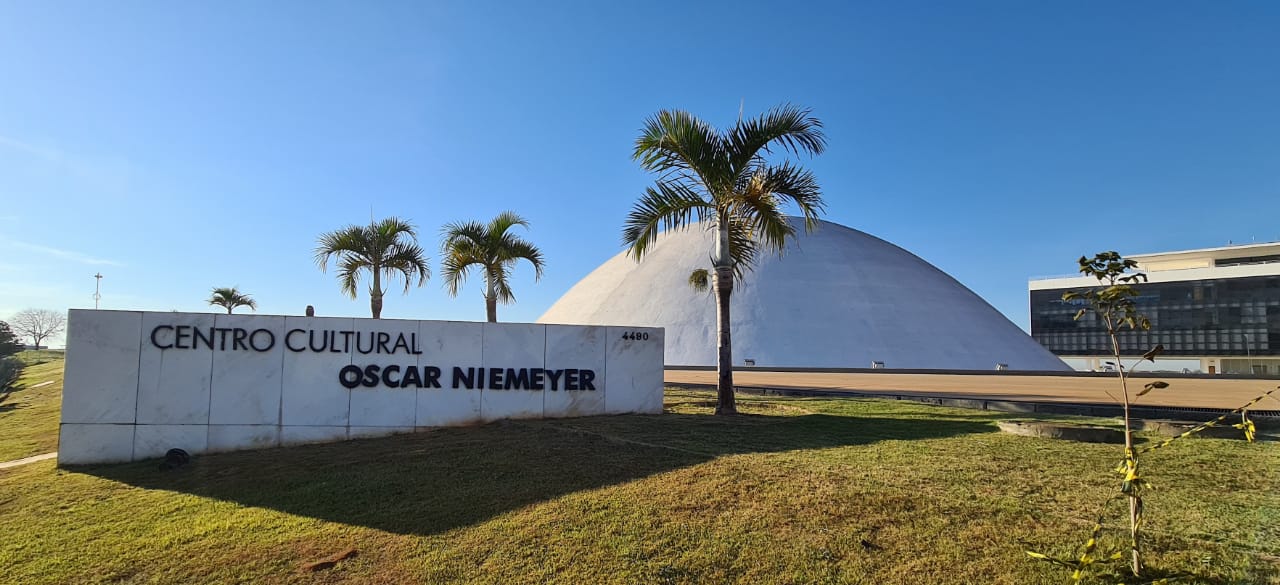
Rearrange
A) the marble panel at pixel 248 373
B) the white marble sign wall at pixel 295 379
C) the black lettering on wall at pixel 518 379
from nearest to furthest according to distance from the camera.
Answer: the white marble sign wall at pixel 295 379
the marble panel at pixel 248 373
the black lettering on wall at pixel 518 379

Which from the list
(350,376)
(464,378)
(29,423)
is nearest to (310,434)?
(350,376)

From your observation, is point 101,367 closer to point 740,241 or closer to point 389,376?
point 389,376

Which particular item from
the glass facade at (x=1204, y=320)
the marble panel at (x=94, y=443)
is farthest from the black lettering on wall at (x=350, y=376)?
the glass facade at (x=1204, y=320)

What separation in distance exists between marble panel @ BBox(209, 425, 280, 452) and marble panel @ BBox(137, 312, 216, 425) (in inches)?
10.7

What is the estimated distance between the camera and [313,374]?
1076 cm

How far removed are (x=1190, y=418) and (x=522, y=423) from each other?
10030mm

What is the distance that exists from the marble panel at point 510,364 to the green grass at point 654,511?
170 centimetres

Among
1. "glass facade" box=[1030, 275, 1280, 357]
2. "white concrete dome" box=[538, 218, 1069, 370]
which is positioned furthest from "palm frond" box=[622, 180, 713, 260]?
"glass facade" box=[1030, 275, 1280, 357]

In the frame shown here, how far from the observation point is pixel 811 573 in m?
4.71

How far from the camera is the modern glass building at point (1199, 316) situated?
5784 centimetres

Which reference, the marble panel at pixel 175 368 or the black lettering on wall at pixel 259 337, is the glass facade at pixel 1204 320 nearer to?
the black lettering on wall at pixel 259 337

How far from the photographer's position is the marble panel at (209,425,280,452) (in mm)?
10375

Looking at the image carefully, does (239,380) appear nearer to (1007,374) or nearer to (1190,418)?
(1190,418)

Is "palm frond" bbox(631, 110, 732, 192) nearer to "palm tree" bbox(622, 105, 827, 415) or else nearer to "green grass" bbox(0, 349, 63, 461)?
"palm tree" bbox(622, 105, 827, 415)
